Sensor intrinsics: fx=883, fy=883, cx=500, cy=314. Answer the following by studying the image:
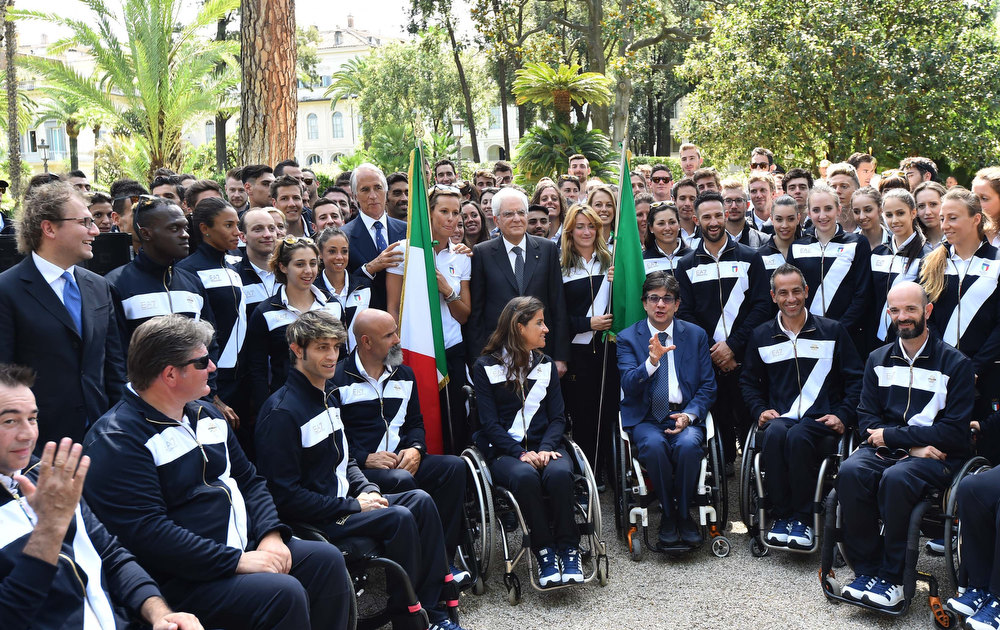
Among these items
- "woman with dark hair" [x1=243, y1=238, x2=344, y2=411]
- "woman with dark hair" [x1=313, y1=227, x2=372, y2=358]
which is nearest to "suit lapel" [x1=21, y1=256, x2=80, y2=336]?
"woman with dark hair" [x1=243, y1=238, x2=344, y2=411]

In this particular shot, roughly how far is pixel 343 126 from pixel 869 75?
55606mm

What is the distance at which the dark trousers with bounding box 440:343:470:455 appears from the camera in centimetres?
519

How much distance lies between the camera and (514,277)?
5.35 metres

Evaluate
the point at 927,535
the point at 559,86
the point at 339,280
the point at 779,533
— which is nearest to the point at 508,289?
the point at 339,280

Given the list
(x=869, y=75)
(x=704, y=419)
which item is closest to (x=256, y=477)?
(x=704, y=419)

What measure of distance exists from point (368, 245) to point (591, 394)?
66.8 inches

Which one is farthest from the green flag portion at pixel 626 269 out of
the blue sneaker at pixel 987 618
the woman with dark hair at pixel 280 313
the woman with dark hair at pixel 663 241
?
the blue sneaker at pixel 987 618

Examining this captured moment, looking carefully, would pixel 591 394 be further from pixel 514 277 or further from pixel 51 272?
pixel 51 272

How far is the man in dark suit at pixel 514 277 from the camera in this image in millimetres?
5336

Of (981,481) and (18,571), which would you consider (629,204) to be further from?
(18,571)

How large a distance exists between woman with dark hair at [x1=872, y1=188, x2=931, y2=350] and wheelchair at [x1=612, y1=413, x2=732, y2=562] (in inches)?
52.5

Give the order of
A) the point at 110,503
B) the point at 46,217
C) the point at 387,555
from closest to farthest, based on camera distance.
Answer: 1. the point at 110,503
2. the point at 46,217
3. the point at 387,555

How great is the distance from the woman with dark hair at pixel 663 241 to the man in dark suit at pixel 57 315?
3.35m

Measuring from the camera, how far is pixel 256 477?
3.48 metres
